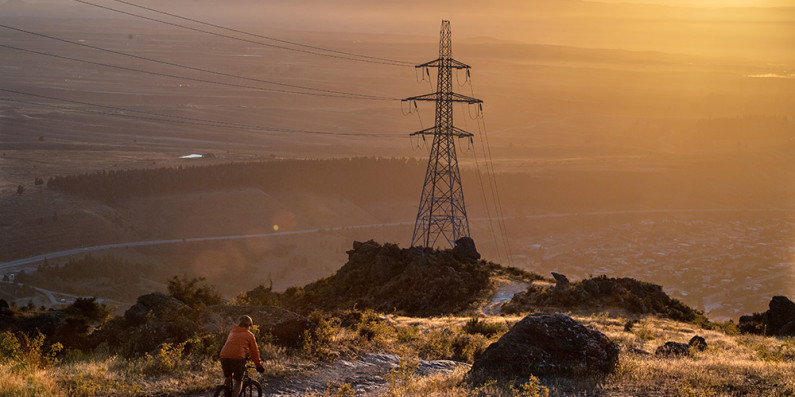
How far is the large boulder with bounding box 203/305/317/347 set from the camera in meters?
20.5

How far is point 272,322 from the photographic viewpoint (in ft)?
68.3

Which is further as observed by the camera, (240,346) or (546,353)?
(546,353)

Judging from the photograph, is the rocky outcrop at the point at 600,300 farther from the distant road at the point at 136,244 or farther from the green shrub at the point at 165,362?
the distant road at the point at 136,244

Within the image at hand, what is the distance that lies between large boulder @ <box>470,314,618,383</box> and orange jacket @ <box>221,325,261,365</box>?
575 cm

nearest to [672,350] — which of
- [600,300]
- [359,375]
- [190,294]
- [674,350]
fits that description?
[674,350]

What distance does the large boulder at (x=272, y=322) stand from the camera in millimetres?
20484

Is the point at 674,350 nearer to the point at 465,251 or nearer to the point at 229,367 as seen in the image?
the point at 229,367

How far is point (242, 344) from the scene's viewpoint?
1465 cm

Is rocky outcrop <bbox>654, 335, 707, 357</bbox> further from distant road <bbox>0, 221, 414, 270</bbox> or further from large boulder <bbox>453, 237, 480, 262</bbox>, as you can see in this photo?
distant road <bbox>0, 221, 414, 270</bbox>

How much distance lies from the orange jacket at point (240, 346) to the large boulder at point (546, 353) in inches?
226

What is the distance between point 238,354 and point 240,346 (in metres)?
0.16

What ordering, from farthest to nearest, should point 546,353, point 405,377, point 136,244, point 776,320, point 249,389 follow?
point 136,244, point 776,320, point 546,353, point 405,377, point 249,389

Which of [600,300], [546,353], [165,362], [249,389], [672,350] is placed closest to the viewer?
[249,389]

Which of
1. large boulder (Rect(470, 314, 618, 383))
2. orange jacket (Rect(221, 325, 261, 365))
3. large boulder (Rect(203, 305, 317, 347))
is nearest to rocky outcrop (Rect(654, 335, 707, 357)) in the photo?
large boulder (Rect(470, 314, 618, 383))
